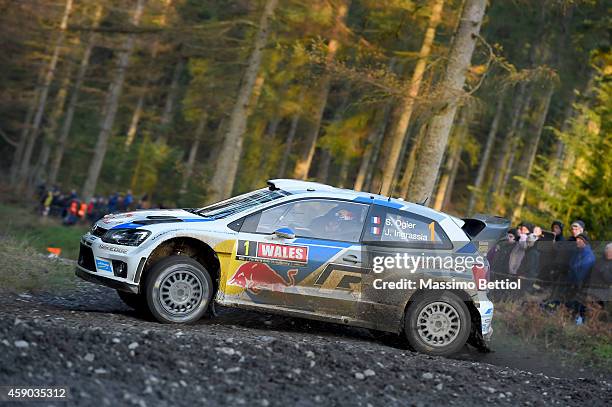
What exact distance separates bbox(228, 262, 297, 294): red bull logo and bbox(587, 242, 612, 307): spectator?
226 inches

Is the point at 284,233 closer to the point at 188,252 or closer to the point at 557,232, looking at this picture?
the point at 188,252

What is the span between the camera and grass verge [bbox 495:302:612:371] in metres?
11.7

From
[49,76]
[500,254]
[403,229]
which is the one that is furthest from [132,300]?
[49,76]

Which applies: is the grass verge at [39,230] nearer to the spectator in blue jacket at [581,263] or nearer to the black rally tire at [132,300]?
the black rally tire at [132,300]

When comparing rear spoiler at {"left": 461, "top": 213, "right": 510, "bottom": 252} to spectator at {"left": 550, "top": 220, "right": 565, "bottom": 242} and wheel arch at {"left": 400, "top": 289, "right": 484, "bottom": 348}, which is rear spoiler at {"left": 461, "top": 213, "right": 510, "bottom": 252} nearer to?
wheel arch at {"left": 400, "top": 289, "right": 484, "bottom": 348}

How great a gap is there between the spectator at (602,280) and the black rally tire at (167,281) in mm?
6584

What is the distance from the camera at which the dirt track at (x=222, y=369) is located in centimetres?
664

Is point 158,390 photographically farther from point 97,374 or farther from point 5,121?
point 5,121

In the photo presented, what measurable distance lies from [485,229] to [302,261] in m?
2.43

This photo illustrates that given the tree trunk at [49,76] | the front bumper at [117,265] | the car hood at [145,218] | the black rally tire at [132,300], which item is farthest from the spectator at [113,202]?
the front bumper at [117,265]

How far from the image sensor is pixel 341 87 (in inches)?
1131

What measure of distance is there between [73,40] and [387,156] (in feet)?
63.6

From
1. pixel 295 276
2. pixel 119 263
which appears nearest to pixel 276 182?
pixel 295 276

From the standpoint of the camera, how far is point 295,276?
966 centimetres
